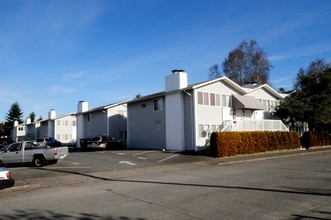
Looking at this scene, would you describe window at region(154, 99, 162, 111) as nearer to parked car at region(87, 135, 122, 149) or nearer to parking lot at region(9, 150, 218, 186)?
parked car at region(87, 135, 122, 149)

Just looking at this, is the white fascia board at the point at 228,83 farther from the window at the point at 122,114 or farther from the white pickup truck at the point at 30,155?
the window at the point at 122,114

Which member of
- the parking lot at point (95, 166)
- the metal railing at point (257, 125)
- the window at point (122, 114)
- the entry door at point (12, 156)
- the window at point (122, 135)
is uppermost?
the window at point (122, 114)

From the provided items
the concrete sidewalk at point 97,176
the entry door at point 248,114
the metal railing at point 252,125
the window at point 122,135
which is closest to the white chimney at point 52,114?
the window at point 122,135

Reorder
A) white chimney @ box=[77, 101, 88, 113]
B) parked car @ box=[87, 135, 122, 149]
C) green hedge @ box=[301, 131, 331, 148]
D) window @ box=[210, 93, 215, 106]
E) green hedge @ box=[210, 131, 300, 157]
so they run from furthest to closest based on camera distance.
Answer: white chimney @ box=[77, 101, 88, 113] < parked car @ box=[87, 135, 122, 149] < green hedge @ box=[301, 131, 331, 148] < window @ box=[210, 93, 215, 106] < green hedge @ box=[210, 131, 300, 157]

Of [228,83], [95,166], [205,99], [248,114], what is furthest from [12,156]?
[248,114]

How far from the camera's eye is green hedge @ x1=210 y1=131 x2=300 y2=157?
23516 millimetres

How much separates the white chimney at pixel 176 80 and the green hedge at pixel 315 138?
45.8 feet

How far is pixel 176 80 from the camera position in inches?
1125

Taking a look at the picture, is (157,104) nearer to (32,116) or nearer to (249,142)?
(249,142)

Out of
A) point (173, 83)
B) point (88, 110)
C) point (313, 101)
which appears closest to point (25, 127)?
point (88, 110)

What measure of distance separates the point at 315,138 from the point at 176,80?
52.7 ft

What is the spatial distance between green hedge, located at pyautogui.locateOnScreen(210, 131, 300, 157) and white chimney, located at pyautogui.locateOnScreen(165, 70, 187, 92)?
645 centimetres

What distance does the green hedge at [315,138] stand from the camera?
107 feet

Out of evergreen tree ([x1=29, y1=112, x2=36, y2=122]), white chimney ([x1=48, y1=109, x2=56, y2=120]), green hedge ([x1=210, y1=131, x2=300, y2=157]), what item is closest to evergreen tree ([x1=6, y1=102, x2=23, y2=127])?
evergreen tree ([x1=29, y1=112, x2=36, y2=122])
